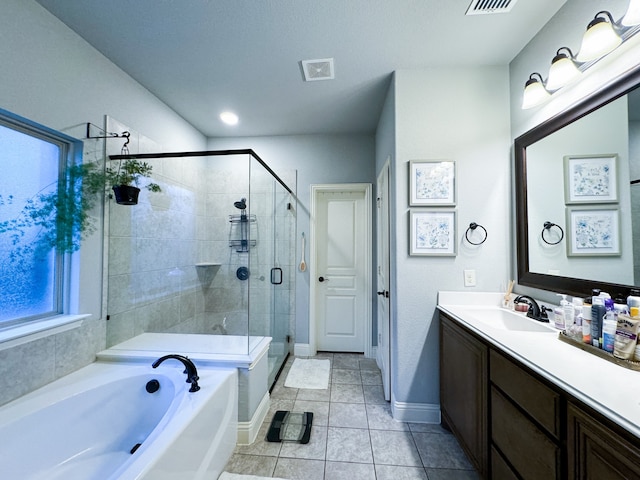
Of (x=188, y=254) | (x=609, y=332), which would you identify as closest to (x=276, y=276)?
(x=188, y=254)

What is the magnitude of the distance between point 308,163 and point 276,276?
1423mm

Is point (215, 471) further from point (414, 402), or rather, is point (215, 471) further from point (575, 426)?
point (575, 426)

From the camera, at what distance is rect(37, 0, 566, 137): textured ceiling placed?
151cm

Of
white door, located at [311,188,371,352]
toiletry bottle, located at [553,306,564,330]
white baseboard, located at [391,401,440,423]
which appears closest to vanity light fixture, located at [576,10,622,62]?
toiletry bottle, located at [553,306,564,330]

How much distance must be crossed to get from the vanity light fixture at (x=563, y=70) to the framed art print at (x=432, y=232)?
0.90 meters

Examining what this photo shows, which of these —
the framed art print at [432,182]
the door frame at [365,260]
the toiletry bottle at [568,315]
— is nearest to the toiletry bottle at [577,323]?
the toiletry bottle at [568,315]

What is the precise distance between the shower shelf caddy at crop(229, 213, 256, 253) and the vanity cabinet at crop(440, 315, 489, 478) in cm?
180

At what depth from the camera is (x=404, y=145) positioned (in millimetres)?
1992

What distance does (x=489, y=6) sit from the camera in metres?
1.48

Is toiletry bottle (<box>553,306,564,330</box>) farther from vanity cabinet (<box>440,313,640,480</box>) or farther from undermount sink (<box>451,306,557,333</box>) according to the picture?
vanity cabinet (<box>440,313,640,480</box>)

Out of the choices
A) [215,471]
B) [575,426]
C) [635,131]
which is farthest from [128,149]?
[635,131]

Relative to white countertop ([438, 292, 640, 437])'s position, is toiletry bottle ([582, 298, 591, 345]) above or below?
above

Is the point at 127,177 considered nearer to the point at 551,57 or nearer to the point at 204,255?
the point at 204,255

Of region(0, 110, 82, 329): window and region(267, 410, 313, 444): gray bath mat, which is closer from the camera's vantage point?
region(0, 110, 82, 329): window
